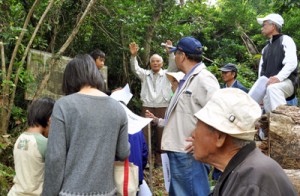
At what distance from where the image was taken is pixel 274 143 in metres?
4.87

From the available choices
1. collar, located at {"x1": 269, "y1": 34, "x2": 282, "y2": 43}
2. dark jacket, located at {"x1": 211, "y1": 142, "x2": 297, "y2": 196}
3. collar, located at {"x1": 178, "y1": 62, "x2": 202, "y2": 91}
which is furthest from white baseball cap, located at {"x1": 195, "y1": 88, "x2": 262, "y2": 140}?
collar, located at {"x1": 269, "y1": 34, "x2": 282, "y2": 43}

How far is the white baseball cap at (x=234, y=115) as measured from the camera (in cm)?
183

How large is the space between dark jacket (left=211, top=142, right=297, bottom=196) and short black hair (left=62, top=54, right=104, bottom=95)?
4.74ft

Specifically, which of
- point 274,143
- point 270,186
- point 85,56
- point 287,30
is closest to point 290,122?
point 274,143

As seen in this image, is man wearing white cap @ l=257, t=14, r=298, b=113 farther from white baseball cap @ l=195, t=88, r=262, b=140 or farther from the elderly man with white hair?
white baseball cap @ l=195, t=88, r=262, b=140

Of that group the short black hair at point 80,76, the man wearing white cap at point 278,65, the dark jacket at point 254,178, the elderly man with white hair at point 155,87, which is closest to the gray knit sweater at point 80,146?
the short black hair at point 80,76

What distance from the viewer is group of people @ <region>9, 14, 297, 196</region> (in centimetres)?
182

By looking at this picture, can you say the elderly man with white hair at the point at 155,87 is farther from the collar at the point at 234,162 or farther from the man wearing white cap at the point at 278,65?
the collar at the point at 234,162

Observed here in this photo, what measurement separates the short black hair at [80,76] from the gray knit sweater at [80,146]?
0.41ft

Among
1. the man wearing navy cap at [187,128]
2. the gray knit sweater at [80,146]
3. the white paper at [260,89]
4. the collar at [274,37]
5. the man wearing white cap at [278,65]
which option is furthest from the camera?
the collar at [274,37]

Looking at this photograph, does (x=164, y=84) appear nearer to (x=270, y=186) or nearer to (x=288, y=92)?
(x=288, y=92)

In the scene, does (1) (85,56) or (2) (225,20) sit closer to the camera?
(1) (85,56)

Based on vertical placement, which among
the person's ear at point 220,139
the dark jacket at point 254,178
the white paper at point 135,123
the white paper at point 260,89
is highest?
the person's ear at point 220,139

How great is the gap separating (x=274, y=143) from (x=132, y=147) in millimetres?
1866
